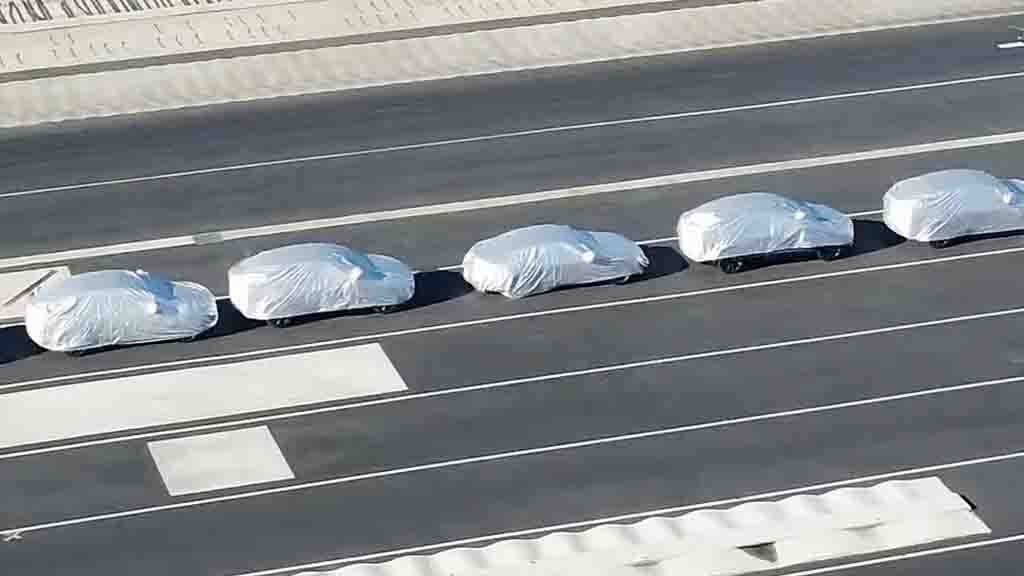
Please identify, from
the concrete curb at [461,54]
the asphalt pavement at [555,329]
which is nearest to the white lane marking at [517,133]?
the asphalt pavement at [555,329]

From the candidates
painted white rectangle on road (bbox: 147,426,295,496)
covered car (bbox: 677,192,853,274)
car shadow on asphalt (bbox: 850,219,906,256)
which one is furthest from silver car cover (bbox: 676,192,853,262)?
painted white rectangle on road (bbox: 147,426,295,496)

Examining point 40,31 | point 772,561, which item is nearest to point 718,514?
→ point 772,561

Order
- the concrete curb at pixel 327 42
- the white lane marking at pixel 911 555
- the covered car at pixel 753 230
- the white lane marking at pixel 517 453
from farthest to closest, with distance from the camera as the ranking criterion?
the concrete curb at pixel 327 42 < the covered car at pixel 753 230 < the white lane marking at pixel 517 453 < the white lane marking at pixel 911 555

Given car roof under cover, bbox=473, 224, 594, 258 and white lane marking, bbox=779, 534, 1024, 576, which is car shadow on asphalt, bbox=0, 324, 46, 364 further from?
white lane marking, bbox=779, 534, 1024, 576

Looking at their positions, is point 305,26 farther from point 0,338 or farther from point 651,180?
point 0,338

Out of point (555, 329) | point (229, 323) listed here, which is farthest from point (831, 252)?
point (229, 323)

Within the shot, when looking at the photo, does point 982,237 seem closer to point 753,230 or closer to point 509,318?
point 753,230

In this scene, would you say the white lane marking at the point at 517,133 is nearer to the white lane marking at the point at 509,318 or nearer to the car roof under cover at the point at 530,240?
the car roof under cover at the point at 530,240
